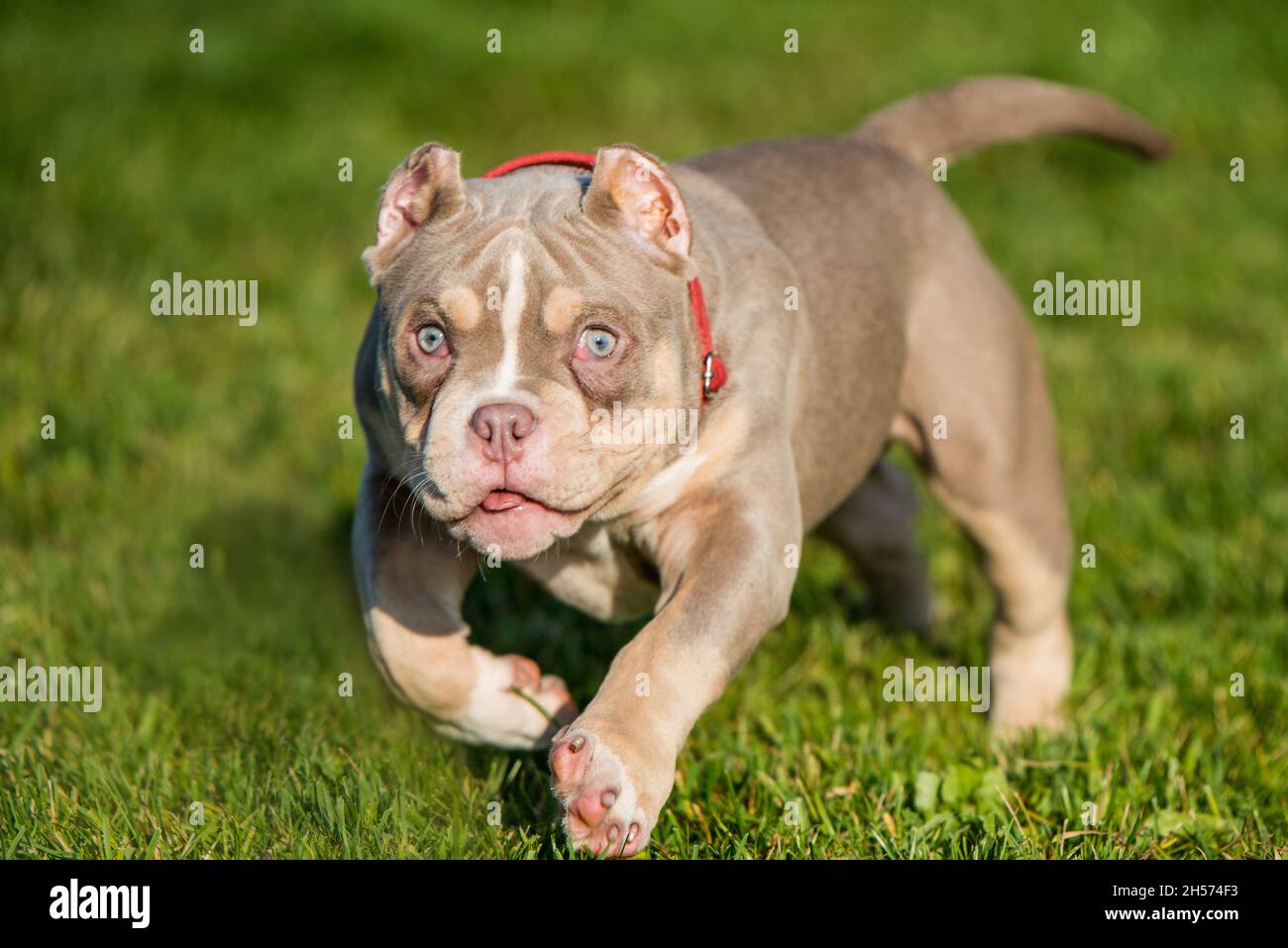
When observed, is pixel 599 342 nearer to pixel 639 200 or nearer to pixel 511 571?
pixel 639 200

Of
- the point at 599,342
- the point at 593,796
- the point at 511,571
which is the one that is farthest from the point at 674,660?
the point at 511,571

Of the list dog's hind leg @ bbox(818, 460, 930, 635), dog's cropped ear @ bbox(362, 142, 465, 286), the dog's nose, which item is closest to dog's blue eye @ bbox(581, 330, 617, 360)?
the dog's nose

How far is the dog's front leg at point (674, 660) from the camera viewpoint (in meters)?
3.35

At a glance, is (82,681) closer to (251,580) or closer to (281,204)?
(251,580)

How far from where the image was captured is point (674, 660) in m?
3.65

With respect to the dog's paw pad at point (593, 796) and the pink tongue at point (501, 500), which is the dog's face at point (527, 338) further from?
the dog's paw pad at point (593, 796)

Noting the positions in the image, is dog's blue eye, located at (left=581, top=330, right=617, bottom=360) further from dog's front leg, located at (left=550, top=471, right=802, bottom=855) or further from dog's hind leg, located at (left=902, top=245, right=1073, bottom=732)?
dog's hind leg, located at (left=902, top=245, right=1073, bottom=732)

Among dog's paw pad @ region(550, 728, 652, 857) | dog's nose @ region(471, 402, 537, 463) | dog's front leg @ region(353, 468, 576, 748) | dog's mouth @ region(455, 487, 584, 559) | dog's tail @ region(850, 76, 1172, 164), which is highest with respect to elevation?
dog's tail @ region(850, 76, 1172, 164)

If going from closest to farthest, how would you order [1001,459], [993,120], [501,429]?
[501,429] → [1001,459] → [993,120]

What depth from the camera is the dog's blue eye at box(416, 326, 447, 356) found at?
3729 mm

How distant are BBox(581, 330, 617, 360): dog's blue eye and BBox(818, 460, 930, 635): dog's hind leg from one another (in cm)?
237

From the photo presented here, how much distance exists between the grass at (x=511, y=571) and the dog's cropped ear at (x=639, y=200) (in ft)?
4.56

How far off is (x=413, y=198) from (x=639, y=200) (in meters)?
0.53
